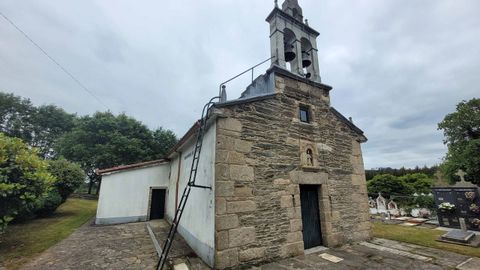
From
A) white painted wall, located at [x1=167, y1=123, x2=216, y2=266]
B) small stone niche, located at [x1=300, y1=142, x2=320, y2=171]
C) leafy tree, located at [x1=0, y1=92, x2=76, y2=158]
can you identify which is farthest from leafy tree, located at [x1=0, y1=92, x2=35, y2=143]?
small stone niche, located at [x1=300, y1=142, x2=320, y2=171]

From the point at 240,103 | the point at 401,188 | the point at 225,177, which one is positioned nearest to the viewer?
the point at 225,177

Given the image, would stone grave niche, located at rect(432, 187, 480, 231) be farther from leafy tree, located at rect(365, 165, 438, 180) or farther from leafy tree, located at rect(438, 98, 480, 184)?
leafy tree, located at rect(365, 165, 438, 180)

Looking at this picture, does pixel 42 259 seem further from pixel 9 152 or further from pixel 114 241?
pixel 9 152

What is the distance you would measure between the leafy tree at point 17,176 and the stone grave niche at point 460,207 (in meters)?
15.4

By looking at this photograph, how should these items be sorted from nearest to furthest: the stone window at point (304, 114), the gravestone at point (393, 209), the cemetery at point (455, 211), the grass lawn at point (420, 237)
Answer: the grass lawn at point (420, 237) < the stone window at point (304, 114) < the cemetery at point (455, 211) < the gravestone at point (393, 209)

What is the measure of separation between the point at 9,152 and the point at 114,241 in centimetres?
405

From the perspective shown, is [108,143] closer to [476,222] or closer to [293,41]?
[293,41]

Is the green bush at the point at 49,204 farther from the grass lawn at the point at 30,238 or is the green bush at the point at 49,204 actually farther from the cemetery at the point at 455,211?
the cemetery at the point at 455,211

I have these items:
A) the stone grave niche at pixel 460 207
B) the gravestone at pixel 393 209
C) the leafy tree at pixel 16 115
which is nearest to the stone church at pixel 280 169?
the stone grave niche at pixel 460 207

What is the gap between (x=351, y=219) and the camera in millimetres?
6797

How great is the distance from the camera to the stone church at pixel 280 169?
4.78 metres

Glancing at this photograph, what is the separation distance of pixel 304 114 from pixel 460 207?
846 cm

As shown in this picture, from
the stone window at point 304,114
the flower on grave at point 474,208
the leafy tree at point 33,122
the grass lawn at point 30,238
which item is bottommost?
the grass lawn at point 30,238

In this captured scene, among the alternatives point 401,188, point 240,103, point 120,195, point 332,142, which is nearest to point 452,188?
point 332,142
